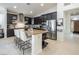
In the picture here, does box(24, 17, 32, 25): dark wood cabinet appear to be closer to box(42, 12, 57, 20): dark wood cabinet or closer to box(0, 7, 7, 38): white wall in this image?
box(42, 12, 57, 20): dark wood cabinet

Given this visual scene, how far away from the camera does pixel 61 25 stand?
2670mm

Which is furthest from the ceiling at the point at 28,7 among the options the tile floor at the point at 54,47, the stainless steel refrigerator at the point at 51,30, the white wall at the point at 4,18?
the tile floor at the point at 54,47

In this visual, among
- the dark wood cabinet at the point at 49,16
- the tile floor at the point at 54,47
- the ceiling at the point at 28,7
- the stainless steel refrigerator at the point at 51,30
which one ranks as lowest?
the tile floor at the point at 54,47

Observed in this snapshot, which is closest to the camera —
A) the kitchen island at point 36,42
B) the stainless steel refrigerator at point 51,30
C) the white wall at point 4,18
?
the white wall at point 4,18

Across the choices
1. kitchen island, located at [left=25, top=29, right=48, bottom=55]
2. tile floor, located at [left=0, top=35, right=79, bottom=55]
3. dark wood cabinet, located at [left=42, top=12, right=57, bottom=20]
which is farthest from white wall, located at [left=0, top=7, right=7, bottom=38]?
dark wood cabinet, located at [left=42, top=12, right=57, bottom=20]

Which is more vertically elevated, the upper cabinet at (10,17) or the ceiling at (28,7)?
the ceiling at (28,7)

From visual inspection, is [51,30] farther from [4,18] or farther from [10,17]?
[4,18]

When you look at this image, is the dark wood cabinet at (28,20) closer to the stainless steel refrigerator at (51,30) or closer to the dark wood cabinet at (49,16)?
the dark wood cabinet at (49,16)

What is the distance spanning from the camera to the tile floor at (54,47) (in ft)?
7.97

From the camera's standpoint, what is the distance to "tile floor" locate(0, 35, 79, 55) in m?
2.43

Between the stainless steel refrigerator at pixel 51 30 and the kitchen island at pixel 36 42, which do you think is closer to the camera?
the kitchen island at pixel 36 42

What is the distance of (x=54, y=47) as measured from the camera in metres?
2.58

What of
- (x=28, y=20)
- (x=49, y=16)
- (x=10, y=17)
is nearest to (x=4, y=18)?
(x=10, y=17)
